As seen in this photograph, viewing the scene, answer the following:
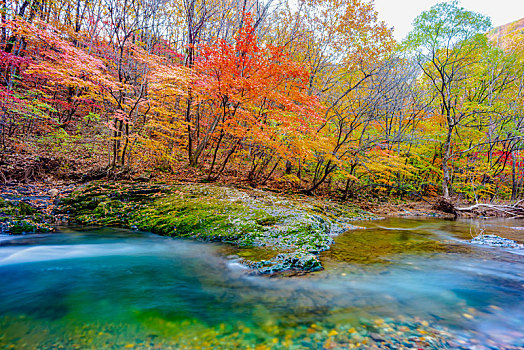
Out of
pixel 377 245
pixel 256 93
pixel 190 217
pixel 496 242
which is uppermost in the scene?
pixel 256 93

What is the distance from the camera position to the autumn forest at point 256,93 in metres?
8.56

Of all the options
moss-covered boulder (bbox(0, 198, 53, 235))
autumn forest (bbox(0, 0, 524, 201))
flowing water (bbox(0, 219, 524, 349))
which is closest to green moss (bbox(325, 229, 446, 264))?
flowing water (bbox(0, 219, 524, 349))

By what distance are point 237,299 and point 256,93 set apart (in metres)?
6.90

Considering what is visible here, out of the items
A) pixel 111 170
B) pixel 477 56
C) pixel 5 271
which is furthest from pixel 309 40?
pixel 5 271

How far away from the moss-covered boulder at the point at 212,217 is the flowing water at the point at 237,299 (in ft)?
1.48

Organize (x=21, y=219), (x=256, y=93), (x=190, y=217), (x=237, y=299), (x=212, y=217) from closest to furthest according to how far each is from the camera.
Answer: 1. (x=237, y=299)
2. (x=21, y=219)
3. (x=212, y=217)
4. (x=190, y=217)
5. (x=256, y=93)

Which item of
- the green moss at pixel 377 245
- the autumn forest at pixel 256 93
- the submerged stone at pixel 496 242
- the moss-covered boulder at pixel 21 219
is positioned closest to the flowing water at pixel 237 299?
the green moss at pixel 377 245

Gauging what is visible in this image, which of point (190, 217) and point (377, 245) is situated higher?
point (377, 245)

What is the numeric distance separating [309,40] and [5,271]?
14.6m

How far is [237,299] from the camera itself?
273 centimetres

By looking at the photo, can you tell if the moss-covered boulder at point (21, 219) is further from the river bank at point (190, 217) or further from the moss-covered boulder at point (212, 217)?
the moss-covered boulder at point (212, 217)

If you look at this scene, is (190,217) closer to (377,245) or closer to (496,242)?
(377,245)

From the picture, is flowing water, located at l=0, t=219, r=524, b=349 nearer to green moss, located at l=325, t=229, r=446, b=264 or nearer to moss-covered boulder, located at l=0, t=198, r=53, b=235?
green moss, located at l=325, t=229, r=446, b=264

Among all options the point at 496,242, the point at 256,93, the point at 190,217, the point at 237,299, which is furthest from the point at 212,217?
the point at 496,242
